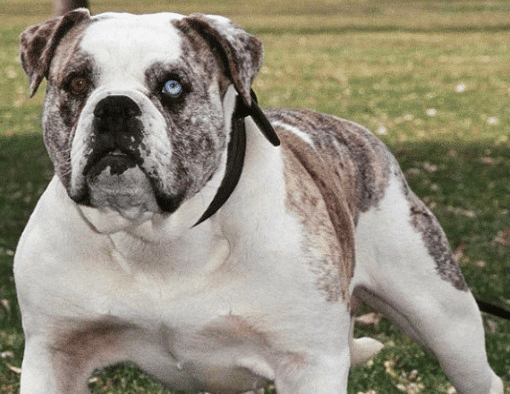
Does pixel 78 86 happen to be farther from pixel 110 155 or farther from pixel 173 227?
pixel 173 227

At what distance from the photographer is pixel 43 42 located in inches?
151

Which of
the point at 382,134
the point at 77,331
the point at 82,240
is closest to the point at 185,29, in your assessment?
the point at 82,240

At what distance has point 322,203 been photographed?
4.14 meters

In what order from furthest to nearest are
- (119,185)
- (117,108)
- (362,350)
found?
1. (362,350)
2. (119,185)
3. (117,108)

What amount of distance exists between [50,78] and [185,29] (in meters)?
0.57

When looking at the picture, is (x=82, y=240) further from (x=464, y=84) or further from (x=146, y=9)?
(x=146, y=9)

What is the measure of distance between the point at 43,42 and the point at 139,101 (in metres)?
0.71

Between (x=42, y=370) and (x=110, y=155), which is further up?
(x=110, y=155)

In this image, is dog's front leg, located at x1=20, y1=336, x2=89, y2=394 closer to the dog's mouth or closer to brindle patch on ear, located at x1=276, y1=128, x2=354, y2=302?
the dog's mouth

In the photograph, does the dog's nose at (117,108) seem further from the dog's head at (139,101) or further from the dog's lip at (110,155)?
the dog's lip at (110,155)

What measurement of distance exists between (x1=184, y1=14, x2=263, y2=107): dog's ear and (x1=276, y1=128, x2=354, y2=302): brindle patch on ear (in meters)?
0.50

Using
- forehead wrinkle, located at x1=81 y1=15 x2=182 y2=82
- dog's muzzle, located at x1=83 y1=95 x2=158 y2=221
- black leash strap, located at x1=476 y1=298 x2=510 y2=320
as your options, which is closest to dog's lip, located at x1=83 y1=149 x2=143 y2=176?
dog's muzzle, located at x1=83 y1=95 x2=158 y2=221

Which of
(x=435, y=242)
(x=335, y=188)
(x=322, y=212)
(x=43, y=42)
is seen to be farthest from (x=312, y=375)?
(x=43, y=42)

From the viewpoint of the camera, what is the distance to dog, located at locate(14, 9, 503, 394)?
11.5 feet
